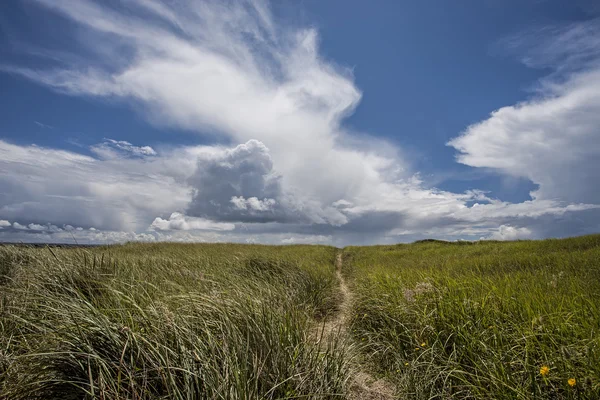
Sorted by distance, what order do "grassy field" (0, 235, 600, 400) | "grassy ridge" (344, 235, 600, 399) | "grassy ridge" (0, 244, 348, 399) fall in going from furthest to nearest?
"grassy ridge" (344, 235, 600, 399) → "grassy field" (0, 235, 600, 400) → "grassy ridge" (0, 244, 348, 399)

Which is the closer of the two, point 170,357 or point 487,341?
point 170,357

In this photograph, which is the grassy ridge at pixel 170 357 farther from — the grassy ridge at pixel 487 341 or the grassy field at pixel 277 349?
the grassy ridge at pixel 487 341

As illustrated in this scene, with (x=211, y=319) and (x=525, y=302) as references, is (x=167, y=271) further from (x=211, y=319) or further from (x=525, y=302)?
(x=525, y=302)

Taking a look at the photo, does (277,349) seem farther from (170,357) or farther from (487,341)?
(487,341)

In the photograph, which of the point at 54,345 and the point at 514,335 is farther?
the point at 514,335

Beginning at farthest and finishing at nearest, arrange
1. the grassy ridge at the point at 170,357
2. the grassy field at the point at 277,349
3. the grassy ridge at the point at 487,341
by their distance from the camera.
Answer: the grassy ridge at the point at 487,341 < the grassy field at the point at 277,349 < the grassy ridge at the point at 170,357

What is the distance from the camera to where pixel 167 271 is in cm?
754

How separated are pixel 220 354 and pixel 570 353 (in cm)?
323

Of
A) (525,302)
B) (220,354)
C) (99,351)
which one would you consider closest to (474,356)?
(525,302)

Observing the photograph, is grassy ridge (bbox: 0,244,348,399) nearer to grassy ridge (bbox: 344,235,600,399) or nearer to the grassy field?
the grassy field

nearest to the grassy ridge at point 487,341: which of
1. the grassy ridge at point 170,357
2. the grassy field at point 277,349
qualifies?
the grassy field at point 277,349

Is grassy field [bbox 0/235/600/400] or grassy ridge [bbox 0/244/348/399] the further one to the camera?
grassy field [bbox 0/235/600/400]

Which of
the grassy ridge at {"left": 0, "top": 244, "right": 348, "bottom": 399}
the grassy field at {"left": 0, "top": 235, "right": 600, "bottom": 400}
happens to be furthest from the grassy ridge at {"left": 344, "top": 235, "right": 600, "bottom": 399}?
the grassy ridge at {"left": 0, "top": 244, "right": 348, "bottom": 399}

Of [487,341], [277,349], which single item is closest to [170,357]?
[277,349]
